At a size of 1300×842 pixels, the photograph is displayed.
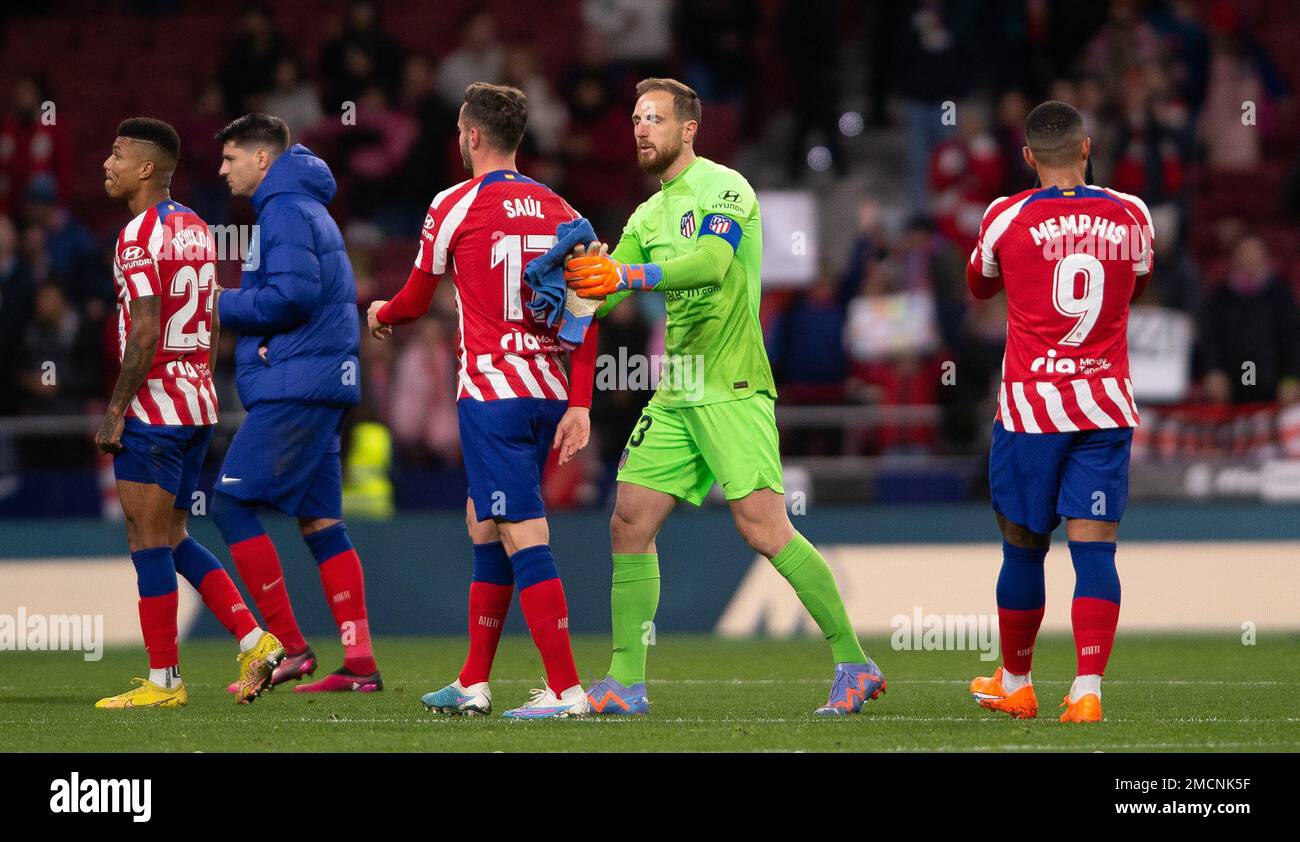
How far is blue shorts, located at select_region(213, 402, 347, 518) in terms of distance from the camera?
27.3 feet

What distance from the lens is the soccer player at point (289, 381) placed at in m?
8.32

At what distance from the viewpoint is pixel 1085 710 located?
6.92m

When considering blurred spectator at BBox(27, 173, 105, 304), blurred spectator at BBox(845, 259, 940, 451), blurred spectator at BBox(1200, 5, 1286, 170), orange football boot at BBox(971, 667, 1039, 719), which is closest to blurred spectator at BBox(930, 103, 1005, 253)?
blurred spectator at BBox(845, 259, 940, 451)

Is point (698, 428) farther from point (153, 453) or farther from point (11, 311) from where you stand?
point (11, 311)

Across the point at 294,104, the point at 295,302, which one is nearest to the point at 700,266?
the point at 295,302

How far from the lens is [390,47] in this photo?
16.4 meters

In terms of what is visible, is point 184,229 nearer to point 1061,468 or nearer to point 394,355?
point 1061,468

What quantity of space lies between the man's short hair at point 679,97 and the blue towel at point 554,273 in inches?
26.0

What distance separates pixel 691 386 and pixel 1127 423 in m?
1.66

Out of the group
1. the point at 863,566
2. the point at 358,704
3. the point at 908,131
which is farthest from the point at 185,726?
the point at 908,131

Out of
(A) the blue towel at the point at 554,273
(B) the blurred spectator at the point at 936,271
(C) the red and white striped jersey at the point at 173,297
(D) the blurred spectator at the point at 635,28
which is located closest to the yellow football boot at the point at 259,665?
(C) the red and white striped jersey at the point at 173,297

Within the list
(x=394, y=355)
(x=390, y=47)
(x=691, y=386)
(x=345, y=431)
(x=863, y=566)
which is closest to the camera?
(x=691, y=386)

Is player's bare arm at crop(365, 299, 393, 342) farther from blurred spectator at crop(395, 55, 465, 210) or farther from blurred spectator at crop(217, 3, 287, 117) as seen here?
blurred spectator at crop(217, 3, 287, 117)

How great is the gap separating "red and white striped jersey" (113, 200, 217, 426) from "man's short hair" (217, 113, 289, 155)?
561 millimetres
